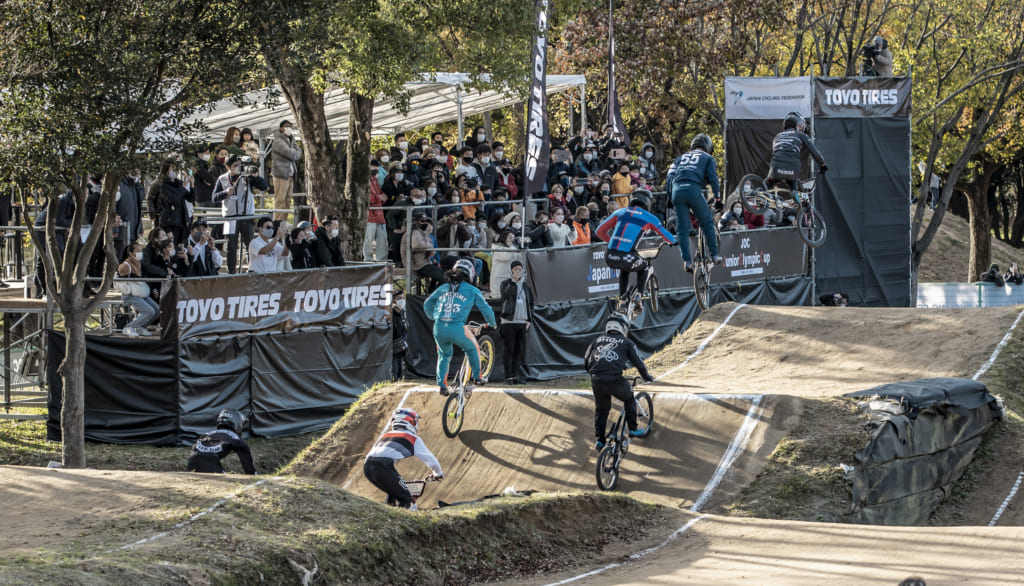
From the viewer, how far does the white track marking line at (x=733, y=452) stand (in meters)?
13.9

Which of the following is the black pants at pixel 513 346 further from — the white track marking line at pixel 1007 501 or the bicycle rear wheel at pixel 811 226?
the white track marking line at pixel 1007 501

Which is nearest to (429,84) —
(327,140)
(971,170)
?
(327,140)

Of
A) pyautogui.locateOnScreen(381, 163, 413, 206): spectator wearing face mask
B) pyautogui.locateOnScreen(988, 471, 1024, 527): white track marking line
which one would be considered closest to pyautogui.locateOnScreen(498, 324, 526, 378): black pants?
pyautogui.locateOnScreen(381, 163, 413, 206): spectator wearing face mask

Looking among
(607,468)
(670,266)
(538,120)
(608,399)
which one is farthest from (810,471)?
(670,266)

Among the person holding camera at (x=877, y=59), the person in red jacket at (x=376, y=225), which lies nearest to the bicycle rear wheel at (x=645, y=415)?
the person in red jacket at (x=376, y=225)

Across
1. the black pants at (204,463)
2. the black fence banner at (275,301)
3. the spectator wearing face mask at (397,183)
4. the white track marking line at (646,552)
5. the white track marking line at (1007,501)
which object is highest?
the spectator wearing face mask at (397,183)

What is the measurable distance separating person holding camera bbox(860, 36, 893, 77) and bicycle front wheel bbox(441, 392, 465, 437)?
14.3m

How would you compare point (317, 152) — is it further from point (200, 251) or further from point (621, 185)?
point (621, 185)

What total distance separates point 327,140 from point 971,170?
28.6 metres

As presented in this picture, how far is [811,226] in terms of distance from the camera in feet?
58.2

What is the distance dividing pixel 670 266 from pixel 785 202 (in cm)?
666

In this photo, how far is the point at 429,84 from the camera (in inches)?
981

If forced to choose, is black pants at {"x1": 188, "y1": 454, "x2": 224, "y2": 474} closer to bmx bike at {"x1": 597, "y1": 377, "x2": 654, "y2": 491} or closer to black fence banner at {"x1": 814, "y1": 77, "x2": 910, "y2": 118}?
bmx bike at {"x1": 597, "y1": 377, "x2": 654, "y2": 491}

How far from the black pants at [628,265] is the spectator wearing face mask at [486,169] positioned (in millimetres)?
7340
